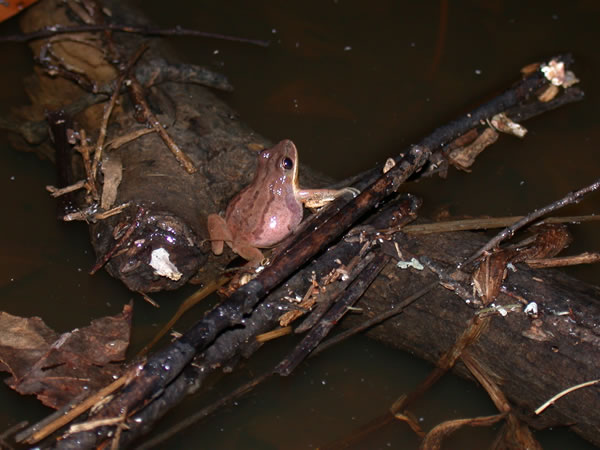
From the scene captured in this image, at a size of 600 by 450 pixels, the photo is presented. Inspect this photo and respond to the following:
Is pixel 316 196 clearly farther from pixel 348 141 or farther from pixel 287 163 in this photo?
pixel 348 141

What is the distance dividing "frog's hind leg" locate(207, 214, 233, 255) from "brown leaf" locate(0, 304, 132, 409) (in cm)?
73

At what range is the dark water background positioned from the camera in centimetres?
367

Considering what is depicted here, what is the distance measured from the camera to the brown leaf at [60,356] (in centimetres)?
337

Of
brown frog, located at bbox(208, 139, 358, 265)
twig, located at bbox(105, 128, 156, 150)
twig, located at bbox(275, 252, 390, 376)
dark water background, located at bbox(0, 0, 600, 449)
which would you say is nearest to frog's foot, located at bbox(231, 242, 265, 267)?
brown frog, located at bbox(208, 139, 358, 265)

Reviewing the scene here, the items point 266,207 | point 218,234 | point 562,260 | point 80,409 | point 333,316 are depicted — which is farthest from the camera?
point 266,207

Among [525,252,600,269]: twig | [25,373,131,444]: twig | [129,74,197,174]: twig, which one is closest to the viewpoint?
[25,373,131,444]: twig

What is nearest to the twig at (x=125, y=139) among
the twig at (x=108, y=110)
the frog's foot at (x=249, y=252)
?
the twig at (x=108, y=110)

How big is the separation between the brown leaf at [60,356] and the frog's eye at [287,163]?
146cm

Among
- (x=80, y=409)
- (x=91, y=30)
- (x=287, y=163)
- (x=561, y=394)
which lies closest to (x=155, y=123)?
(x=287, y=163)

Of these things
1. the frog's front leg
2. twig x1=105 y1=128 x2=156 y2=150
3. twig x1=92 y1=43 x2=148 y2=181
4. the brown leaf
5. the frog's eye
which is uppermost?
twig x1=92 y1=43 x2=148 y2=181

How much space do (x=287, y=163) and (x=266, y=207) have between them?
1.21 ft

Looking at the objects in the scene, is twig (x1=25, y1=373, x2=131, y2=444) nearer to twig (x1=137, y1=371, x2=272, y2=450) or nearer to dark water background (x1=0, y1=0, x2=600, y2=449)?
twig (x1=137, y1=371, x2=272, y2=450)

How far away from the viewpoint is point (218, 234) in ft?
12.8

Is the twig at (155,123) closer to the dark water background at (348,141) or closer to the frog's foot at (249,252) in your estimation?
the frog's foot at (249,252)
